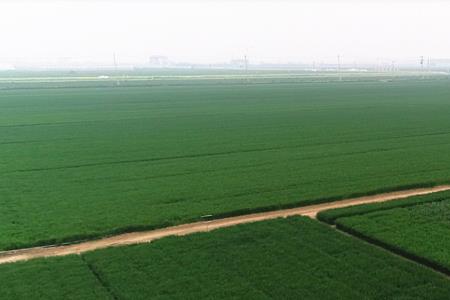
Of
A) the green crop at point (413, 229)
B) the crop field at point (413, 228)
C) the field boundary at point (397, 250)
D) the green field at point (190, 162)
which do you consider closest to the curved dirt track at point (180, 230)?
the green field at point (190, 162)

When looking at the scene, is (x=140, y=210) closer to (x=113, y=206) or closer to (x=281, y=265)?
(x=113, y=206)

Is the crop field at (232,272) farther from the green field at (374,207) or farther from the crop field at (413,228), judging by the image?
the green field at (374,207)

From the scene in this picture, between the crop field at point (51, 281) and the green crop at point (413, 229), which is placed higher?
the crop field at point (51, 281)

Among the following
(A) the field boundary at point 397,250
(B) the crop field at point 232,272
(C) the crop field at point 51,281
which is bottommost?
(A) the field boundary at point 397,250

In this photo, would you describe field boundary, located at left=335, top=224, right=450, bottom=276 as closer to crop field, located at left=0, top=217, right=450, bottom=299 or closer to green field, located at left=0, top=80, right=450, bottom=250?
crop field, located at left=0, top=217, right=450, bottom=299

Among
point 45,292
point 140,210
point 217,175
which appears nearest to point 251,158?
point 217,175

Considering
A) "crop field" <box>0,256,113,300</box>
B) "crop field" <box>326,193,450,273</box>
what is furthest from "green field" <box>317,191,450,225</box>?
"crop field" <box>0,256,113,300</box>

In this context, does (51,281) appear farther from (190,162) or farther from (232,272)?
(190,162)
